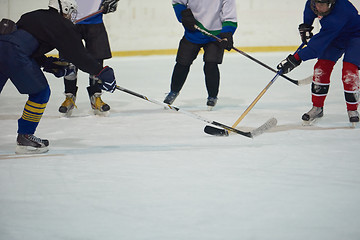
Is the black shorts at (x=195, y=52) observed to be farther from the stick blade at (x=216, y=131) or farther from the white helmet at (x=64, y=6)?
the white helmet at (x=64, y=6)

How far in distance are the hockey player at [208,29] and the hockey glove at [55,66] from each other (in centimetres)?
112

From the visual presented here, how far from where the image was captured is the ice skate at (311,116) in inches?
132

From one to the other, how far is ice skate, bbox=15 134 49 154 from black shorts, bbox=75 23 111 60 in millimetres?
1083

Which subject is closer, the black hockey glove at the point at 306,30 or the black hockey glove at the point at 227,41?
the black hockey glove at the point at 306,30

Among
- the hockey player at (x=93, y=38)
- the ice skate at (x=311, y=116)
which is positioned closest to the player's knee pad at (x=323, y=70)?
the ice skate at (x=311, y=116)

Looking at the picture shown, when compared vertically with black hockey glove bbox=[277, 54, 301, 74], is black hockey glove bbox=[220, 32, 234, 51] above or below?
below

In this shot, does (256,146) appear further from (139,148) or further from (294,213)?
(294,213)

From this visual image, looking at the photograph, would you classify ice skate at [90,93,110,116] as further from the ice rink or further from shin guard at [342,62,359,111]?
shin guard at [342,62,359,111]

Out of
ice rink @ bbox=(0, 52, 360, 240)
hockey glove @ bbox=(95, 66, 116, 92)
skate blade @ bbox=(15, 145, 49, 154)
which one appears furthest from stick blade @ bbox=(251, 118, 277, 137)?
skate blade @ bbox=(15, 145, 49, 154)

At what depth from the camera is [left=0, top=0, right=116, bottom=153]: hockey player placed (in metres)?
2.50

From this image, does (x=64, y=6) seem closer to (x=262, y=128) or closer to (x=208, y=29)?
(x=262, y=128)

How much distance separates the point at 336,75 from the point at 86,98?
8.50 feet

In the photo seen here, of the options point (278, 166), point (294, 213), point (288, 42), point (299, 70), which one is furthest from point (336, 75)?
point (294, 213)

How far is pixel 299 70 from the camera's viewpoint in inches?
241
